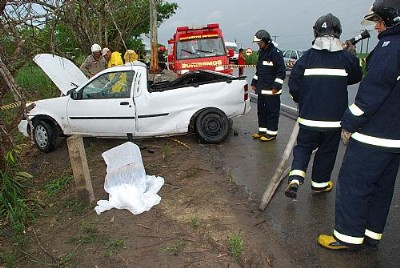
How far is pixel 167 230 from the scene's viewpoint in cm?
353

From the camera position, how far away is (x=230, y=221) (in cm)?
362

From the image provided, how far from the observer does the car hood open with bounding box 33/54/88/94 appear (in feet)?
20.5

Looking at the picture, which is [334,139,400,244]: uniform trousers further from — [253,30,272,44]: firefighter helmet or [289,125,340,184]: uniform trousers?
[253,30,272,44]: firefighter helmet

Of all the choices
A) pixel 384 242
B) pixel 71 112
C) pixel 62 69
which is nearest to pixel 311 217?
pixel 384 242

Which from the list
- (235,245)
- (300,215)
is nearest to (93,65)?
(300,215)

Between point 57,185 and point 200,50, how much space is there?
6.53m

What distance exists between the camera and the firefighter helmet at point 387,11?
2.58 meters

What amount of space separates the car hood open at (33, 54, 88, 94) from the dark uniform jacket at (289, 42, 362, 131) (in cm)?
425

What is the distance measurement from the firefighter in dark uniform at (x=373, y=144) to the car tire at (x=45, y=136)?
204 inches

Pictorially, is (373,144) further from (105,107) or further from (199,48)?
(199,48)

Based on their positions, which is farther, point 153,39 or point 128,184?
point 153,39

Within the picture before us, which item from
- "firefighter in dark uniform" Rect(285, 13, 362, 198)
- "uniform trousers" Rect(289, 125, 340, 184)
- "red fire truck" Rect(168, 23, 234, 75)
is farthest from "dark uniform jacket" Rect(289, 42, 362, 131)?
"red fire truck" Rect(168, 23, 234, 75)

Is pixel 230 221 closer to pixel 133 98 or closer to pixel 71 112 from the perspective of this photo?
pixel 133 98

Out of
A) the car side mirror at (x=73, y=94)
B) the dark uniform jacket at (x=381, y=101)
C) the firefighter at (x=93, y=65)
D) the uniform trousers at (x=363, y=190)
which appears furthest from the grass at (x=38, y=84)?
the dark uniform jacket at (x=381, y=101)
